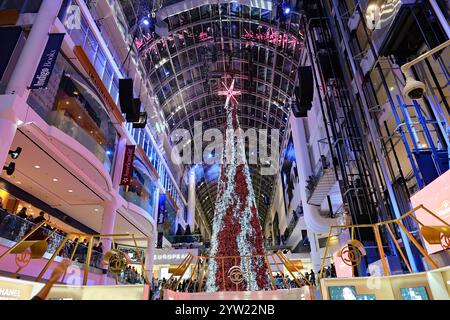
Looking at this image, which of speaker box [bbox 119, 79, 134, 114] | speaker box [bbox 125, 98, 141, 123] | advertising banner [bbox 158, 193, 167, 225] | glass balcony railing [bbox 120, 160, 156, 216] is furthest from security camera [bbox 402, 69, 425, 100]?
advertising banner [bbox 158, 193, 167, 225]

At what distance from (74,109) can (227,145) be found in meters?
5.77

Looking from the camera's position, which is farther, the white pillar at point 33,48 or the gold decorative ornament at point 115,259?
the white pillar at point 33,48

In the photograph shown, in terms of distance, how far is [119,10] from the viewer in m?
16.5

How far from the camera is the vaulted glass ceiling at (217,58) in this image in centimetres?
1898

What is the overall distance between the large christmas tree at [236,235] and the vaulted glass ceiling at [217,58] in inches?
420

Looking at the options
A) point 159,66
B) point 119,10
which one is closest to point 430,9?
point 119,10

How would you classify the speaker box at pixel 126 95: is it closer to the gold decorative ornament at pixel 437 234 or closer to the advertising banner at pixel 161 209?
the gold decorative ornament at pixel 437 234

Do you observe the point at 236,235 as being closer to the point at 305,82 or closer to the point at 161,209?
the point at 305,82

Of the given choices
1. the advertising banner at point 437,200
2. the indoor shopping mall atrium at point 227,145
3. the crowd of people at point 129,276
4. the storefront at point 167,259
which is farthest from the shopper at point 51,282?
the storefront at point 167,259

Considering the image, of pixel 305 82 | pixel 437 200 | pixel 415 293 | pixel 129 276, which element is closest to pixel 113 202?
pixel 129 276

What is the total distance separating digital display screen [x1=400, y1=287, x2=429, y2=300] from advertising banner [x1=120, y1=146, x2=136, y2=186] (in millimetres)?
13573

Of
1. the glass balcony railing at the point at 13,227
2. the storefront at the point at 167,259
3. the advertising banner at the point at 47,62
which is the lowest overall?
the glass balcony railing at the point at 13,227

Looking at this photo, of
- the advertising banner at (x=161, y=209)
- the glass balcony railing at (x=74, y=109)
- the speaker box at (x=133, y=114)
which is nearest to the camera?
the glass balcony railing at (x=74, y=109)
